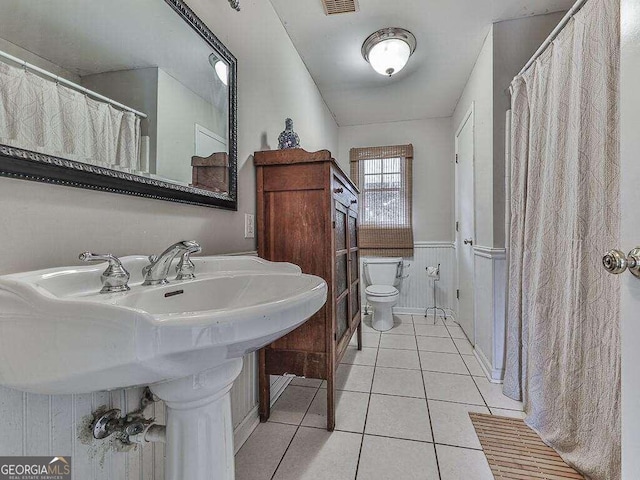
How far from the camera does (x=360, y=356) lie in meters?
2.33

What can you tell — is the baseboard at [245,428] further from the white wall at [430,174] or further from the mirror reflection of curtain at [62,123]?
the white wall at [430,174]

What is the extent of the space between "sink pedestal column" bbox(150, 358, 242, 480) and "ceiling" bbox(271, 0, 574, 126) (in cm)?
206

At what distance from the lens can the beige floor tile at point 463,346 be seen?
2381mm

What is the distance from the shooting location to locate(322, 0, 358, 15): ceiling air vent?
1.75m

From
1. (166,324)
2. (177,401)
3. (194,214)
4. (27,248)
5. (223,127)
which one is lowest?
(177,401)

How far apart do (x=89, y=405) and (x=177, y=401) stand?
10.5 inches

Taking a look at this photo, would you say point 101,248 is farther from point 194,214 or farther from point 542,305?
point 542,305

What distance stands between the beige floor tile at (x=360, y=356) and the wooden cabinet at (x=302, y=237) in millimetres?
682

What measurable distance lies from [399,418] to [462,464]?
1.17ft

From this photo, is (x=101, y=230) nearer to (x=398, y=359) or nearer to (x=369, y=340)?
(x=398, y=359)

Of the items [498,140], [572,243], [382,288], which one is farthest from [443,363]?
[498,140]

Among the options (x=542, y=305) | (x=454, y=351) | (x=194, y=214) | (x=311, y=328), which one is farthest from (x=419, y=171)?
(x=194, y=214)

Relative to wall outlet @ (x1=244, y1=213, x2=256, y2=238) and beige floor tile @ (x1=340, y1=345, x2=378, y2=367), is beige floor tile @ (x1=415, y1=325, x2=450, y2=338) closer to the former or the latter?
beige floor tile @ (x1=340, y1=345, x2=378, y2=367)

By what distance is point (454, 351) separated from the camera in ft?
7.90
